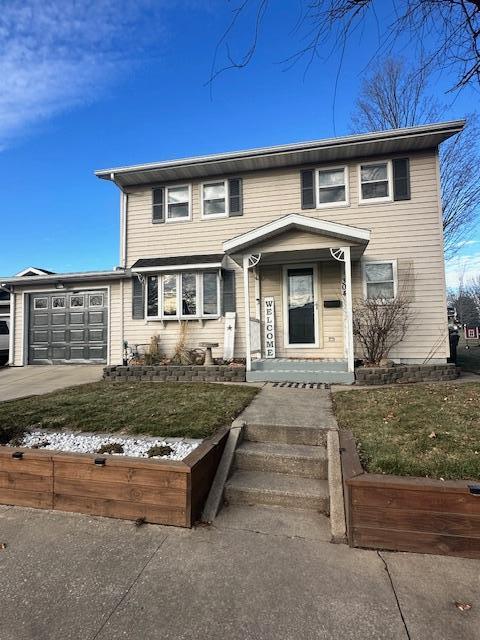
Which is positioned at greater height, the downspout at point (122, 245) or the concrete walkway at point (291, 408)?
the downspout at point (122, 245)

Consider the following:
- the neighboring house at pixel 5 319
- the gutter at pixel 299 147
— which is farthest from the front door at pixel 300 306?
the neighboring house at pixel 5 319

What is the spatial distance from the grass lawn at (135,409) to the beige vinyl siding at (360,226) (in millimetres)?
3277

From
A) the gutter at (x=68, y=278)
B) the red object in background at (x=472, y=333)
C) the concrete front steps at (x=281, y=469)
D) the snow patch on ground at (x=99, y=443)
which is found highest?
the gutter at (x=68, y=278)

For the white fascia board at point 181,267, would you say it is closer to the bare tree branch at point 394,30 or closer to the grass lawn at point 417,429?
the grass lawn at point 417,429

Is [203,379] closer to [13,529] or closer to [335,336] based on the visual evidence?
[335,336]

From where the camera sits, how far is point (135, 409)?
5.23 metres

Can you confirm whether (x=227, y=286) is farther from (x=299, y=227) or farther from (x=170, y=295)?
(x=299, y=227)

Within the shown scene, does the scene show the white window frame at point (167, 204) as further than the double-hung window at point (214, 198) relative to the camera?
Yes

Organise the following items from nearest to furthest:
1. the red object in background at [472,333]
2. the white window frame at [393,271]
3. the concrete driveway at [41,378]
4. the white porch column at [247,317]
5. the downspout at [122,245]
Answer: the concrete driveway at [41,378] → the white porch column at [247,317] → the white window frame at [393,271] → the downspout at [122,245] → the red object in background at [472,333]

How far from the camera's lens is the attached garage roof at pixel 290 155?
841cm

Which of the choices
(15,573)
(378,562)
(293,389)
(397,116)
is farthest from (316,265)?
(397,116)

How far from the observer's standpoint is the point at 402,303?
844 cm

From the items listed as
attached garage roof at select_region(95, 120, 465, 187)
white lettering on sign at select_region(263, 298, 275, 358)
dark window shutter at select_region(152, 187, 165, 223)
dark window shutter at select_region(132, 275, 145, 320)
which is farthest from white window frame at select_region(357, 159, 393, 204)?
dark window shutter at select_region(132, 275, 145, 320)

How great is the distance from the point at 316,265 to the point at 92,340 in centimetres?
689
